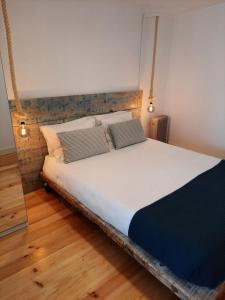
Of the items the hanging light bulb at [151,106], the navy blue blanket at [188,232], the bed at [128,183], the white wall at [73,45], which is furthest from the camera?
the hanging light bulb at [151,106]

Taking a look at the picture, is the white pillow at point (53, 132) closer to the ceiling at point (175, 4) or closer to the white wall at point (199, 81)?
the ceiling at point (175, 4)

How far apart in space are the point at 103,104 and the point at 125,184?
146 centimetres

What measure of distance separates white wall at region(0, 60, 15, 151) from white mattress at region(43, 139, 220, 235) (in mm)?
542

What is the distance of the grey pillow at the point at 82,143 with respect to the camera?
89.4 inches

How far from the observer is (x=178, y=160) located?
2.39 meters

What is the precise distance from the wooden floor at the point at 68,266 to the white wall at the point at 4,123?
83 cm

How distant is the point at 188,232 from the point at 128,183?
688 mm

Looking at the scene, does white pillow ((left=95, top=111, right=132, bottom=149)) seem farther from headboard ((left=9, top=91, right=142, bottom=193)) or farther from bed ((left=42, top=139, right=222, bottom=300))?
bed ((left=42, top=139, right=222, bottom=300))

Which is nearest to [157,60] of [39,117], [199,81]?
[199,81]

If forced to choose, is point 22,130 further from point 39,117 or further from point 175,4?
point 175,4

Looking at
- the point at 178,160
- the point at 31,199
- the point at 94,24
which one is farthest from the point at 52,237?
the point at 94,24

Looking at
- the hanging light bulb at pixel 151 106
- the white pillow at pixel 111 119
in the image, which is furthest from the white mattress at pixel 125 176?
the hanging light bulb at pixel 151 106

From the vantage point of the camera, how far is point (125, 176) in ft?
6.61

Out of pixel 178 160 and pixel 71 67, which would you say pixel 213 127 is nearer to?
pixel 178 160
